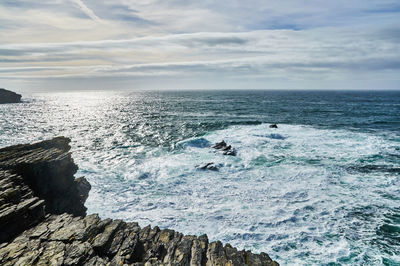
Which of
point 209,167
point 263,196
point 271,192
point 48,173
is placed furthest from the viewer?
point 209,167

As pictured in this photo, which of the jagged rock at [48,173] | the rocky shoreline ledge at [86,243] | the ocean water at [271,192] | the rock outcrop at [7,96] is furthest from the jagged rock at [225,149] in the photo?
the rock outcrop at [7,96]

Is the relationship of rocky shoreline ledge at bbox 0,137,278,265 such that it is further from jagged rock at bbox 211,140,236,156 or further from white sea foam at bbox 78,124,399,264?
jagged rock at bbox 211,140,236,156

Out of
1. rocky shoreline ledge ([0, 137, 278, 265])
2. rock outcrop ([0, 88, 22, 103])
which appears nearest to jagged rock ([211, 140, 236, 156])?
rocky shoreline ledge ([0, 137, 278, 265])

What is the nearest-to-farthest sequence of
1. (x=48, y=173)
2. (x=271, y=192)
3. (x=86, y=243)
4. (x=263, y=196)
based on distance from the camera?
(x=86, y=243) → (x=48, y=173) → (x=263, y=196) → (x=271, y=192)

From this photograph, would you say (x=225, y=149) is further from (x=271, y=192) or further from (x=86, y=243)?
(x=86, y=243)

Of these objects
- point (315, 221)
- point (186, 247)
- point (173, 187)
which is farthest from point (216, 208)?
point (186, 247)

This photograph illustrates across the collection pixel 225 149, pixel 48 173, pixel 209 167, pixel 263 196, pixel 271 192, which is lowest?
pixel 263 196

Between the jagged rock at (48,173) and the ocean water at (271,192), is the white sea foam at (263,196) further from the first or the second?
the jagged rock at (48,173)

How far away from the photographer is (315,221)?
14.8 m

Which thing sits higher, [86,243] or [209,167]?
[86,243]

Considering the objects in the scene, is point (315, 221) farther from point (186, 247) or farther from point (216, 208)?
point (186, 247)

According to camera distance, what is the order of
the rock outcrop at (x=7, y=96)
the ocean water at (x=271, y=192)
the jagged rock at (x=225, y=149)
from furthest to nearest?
1. the rock outcrop at (x=7, y=96)
2. the jagged rock at (x=225, y=149)
3. the ocean water at (x=271, y=192)

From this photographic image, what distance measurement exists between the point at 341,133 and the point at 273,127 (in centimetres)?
1231

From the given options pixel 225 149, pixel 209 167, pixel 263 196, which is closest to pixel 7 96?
pixel 225 149
